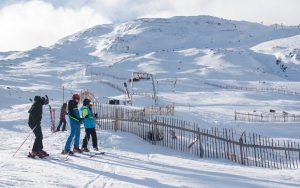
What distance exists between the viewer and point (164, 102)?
140 ft

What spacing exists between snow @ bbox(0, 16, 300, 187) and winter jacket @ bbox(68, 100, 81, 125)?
1.06 meters

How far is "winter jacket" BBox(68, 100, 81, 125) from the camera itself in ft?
41.1

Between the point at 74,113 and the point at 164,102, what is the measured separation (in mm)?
30469

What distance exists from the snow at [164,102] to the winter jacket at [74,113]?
41.6 inches

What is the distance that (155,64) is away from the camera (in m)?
100

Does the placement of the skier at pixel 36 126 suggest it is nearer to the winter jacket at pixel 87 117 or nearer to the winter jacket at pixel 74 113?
the winter jacket at pixel 74 113

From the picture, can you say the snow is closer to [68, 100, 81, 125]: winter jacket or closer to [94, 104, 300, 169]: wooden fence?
[94, 104, 300, 169]: wooden fence

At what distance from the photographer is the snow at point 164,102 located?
383 inches

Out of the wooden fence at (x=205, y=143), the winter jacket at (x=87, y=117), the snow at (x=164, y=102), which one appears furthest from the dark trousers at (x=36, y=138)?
the wooden fence at (x=205, y=143)

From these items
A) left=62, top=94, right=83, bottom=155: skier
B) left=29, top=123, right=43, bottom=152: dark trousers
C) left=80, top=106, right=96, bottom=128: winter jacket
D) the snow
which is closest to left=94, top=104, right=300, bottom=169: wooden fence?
the snow

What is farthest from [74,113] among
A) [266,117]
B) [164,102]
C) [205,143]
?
[164,102]

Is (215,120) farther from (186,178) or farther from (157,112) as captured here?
(186,178)

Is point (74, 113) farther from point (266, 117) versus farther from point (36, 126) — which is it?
point (266, 117)

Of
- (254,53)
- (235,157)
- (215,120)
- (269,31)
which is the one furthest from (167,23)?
(235,157)
